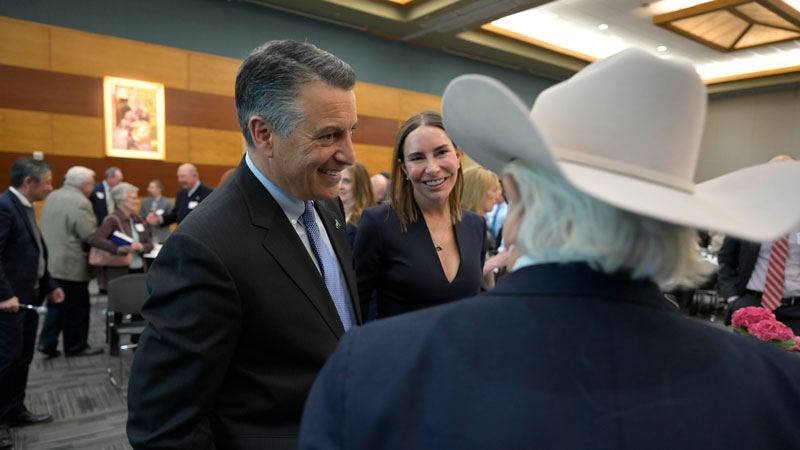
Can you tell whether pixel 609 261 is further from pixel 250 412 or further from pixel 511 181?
pixel 250 412

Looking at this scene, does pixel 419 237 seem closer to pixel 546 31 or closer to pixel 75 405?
pixel 75 405

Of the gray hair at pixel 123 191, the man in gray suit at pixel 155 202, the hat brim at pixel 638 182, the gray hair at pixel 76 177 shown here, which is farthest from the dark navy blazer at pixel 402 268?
the man in gray suit at pixel 155 202

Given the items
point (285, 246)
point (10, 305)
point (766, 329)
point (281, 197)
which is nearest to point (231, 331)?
point (285, 246)

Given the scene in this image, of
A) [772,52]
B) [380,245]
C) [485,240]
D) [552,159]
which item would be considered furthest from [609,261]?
[772,52]

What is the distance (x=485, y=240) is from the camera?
2318 mm

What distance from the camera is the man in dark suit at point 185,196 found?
6.63 meters

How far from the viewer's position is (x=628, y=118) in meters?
0.68

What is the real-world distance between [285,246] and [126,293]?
11.5 feet

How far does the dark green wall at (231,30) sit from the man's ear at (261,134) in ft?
25.0

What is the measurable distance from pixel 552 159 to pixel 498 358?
0.26 m

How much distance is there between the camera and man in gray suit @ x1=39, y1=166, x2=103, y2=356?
15.4ft

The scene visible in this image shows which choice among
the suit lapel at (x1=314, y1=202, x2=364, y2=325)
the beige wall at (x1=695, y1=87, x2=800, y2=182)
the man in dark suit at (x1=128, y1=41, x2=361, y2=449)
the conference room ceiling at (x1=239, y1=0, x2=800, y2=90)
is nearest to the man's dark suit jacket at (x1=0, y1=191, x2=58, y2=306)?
the suit lapel at (x1=314, y1=202, x2=364, y2=325)

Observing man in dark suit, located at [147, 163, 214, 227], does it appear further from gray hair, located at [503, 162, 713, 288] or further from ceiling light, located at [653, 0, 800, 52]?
ceiling light, located at [653, 0, 800, 52]

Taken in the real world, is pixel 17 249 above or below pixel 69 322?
above
